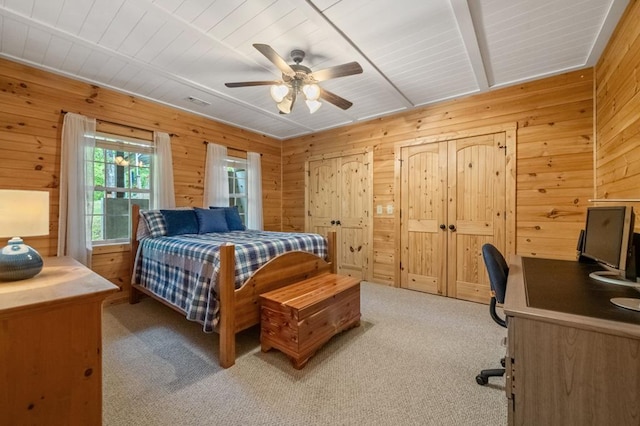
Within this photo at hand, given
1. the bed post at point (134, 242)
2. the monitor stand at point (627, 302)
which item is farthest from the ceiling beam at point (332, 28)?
the bed post at point (134, 242)

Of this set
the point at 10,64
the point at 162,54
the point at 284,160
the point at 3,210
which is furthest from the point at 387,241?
the point at 10,64

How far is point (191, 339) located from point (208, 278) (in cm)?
73

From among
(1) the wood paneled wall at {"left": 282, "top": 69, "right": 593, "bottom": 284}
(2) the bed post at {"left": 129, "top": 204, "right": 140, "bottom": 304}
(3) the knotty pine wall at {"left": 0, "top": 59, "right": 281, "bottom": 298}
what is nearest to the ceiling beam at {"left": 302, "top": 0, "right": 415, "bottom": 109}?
(1) the wood paneled wall at {"left": 282, "top": 69, "right": 593, "bottom": 284}

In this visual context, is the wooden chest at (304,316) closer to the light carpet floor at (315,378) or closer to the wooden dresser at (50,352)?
the light carpet floor at (315,378)

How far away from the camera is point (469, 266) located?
134 inches

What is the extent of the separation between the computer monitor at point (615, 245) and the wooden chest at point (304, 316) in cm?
162

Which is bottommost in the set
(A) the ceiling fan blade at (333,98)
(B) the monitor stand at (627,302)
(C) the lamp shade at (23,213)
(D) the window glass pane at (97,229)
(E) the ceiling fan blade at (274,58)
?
(B) the monitor stand at (627,302)

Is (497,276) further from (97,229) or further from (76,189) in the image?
(97,229)

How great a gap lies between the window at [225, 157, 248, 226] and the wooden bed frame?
216cm

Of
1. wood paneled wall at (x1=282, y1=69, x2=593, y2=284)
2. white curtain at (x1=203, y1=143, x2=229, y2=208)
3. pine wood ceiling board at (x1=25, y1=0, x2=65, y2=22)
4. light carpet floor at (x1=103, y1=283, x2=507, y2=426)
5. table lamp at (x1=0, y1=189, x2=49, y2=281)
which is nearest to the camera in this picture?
table lamp at (x1=0, y1=189, x2=49, y2=281)

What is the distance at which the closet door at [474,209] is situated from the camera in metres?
3.22

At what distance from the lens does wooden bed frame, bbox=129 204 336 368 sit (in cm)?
198

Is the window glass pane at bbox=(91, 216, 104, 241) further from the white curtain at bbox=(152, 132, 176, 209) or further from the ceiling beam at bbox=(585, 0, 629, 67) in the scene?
the ceiling beam at bbox=(585, 0, 629, 67)

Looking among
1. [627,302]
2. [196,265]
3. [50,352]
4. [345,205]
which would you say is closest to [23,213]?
[50,352]
